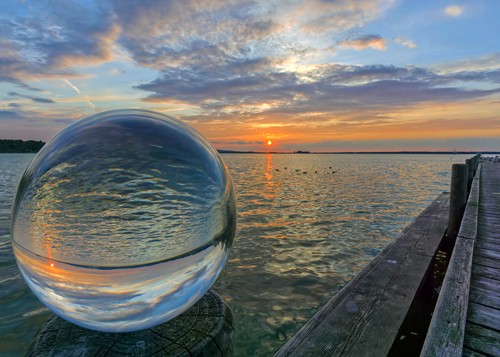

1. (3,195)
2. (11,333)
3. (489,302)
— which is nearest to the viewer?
(489,302)

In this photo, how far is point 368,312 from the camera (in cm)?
325

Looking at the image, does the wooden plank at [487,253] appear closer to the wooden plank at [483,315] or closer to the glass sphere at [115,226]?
the wooden plank at [483,315]

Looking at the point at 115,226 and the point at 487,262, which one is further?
the point at 487,262

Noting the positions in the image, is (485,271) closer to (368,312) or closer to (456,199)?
(368,312)

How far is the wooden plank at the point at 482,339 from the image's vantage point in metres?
2.65

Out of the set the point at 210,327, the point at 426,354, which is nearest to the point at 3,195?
the point at 210,327

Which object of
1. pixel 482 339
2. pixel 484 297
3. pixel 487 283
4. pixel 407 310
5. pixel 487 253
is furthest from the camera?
pixel 487 253

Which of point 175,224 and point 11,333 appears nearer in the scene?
point 175,224

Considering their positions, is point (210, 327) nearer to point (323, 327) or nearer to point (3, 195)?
point (323, 327)

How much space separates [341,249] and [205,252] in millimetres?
6485

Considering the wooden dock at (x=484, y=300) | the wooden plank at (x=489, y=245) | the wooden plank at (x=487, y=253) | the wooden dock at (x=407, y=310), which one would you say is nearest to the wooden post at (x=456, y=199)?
the wooden dock at (x=484, y=300)

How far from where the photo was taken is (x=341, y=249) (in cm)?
804

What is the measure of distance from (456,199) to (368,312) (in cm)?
583

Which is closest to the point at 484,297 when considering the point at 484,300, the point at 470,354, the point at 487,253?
the point at 484,300
